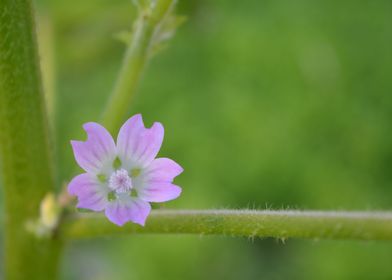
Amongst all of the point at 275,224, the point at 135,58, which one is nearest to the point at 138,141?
the point at 275,224

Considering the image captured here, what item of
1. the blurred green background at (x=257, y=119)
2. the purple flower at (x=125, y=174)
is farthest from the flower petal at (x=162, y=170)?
the blurred green background at (x=257, y=119)

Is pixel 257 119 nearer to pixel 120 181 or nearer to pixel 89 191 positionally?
pixel 120 181

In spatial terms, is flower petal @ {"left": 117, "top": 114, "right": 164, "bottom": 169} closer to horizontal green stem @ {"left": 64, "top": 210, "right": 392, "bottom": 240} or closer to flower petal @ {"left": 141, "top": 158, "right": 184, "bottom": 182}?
flower petal @ {"left": 141, "top": 158, "right": 184, "bottom": 182}

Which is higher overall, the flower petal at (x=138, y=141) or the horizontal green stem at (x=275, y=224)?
the flower petal at (x=138, y=141)

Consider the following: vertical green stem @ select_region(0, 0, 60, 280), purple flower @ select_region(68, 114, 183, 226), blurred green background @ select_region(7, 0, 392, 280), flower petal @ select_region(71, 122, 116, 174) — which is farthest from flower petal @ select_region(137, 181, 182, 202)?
blurred green background @ select_region(7, 0, 392, 280)

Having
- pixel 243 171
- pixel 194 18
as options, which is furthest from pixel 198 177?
pixel 194 18

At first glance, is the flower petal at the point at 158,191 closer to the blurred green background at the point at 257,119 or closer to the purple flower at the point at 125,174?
the purple flower at the point at 125,174

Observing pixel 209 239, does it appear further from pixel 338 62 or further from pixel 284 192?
pixel 338 62
